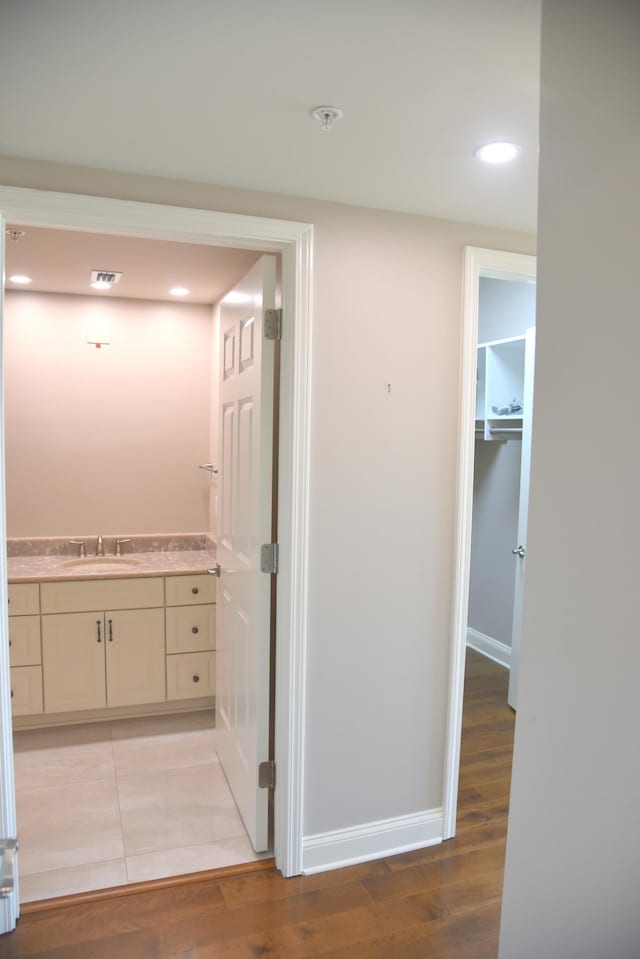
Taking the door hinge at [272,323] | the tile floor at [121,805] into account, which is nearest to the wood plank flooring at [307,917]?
the tile floor at [121,805]

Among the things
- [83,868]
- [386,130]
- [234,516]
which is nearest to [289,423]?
[234,516]

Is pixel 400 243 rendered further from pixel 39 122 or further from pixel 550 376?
pixel 550 376

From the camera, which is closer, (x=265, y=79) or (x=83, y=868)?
(x=265, y=79)

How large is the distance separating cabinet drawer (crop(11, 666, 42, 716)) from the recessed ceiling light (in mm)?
3062

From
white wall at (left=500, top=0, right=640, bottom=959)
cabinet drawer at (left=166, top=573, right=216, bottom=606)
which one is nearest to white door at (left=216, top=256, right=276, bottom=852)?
cabinet drawer at (left=166, top=573, right=216, bottom=606)

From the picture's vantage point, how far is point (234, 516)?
2768 millimetres

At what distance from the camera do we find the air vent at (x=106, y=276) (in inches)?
127

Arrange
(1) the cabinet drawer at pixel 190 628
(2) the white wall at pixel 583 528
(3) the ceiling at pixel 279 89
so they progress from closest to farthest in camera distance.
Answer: (2) the white wall at pixel 583 528, (3) the ceiling at pixel 279 89, (1) the cabinet drawer at pixel 190 628

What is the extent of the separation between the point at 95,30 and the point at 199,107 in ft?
1.10

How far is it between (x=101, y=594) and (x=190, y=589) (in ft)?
1.52

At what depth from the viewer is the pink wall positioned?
12.4ft

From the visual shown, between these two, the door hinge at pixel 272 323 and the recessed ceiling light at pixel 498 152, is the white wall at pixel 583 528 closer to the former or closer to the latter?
the recessed ceiling light at pixel 498 152

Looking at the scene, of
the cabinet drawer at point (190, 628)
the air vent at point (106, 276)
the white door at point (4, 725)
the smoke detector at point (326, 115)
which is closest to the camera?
the smoke detector at point (326, 115)

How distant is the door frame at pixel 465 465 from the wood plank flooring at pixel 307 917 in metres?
0.29
